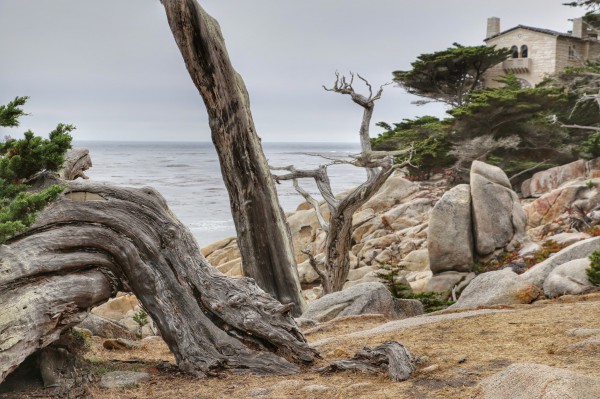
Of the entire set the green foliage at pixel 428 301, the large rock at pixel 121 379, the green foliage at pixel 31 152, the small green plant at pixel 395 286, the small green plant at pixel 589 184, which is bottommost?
the green foliage at pixel 428 301

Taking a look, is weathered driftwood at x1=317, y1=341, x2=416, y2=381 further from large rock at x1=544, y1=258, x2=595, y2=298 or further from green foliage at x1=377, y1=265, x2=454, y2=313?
green foliage at x1=377, y1=265, x2=454, y2=313

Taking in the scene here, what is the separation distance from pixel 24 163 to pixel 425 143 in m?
23.4

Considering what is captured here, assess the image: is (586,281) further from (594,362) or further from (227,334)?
(227,334)

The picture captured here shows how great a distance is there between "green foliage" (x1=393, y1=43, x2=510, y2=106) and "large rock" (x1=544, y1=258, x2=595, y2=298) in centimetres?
2446

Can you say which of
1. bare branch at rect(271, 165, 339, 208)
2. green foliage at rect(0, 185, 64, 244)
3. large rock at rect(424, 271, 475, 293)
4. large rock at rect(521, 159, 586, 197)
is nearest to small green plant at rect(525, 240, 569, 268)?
large rock at rect(424, 271, 475, 293)

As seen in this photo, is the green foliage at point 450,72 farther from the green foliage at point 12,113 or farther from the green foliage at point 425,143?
the green foliage at point 12,113

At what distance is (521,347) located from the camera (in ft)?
22.7

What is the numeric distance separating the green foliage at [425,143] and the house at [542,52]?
9.73 meters

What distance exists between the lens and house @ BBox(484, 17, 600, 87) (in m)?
39.4

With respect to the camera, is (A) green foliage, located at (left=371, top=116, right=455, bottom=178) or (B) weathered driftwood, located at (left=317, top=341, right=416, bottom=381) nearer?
(B) weathered driftwood, located at (left=317, top=341, right=416, bottom=381)

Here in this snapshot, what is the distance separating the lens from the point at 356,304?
1105 centimetres

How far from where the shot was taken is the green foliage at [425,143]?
29.4 meters

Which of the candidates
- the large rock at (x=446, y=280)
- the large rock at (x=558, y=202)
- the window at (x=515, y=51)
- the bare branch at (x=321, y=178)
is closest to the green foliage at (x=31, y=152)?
the bare branch at (x=321, y=178)

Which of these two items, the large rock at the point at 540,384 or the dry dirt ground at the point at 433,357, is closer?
the large rock at the point at 540,384
